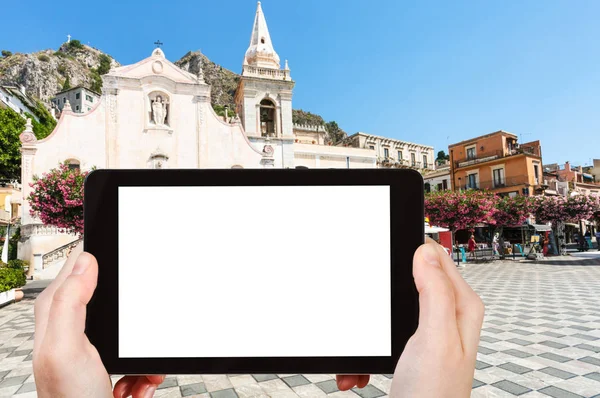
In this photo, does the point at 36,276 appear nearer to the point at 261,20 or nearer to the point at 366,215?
the point at 366,215

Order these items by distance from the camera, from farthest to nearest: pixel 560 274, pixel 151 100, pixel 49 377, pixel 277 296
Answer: pixel 151 100 < pixel 560 274 < pixel 277 296 < pixel 49 377

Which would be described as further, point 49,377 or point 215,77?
point 215,77

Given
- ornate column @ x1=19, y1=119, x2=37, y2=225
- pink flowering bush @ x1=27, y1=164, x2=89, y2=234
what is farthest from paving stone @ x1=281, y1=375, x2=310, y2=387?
ornate column @ x1=19, y1=119, x2=37, y2=225

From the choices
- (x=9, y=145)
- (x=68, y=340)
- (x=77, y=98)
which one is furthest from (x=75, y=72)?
(x=68, y=340)

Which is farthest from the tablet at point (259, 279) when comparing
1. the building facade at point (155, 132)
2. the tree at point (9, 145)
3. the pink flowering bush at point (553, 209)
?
the tree at point (9, 145)

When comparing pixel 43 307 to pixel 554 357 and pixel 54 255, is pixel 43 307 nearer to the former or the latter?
pixel 554 357

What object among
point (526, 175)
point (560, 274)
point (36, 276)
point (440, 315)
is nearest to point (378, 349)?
point (440, 315)

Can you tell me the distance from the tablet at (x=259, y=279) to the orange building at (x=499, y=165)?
114 ft

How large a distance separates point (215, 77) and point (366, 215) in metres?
86.0

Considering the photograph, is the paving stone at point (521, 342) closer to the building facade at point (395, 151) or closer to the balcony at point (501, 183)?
the balcony at point (501, 183)

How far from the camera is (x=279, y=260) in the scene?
1098 mm

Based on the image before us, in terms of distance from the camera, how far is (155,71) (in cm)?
2366

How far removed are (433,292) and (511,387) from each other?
3.59 m

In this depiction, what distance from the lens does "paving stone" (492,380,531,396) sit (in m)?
3.46
